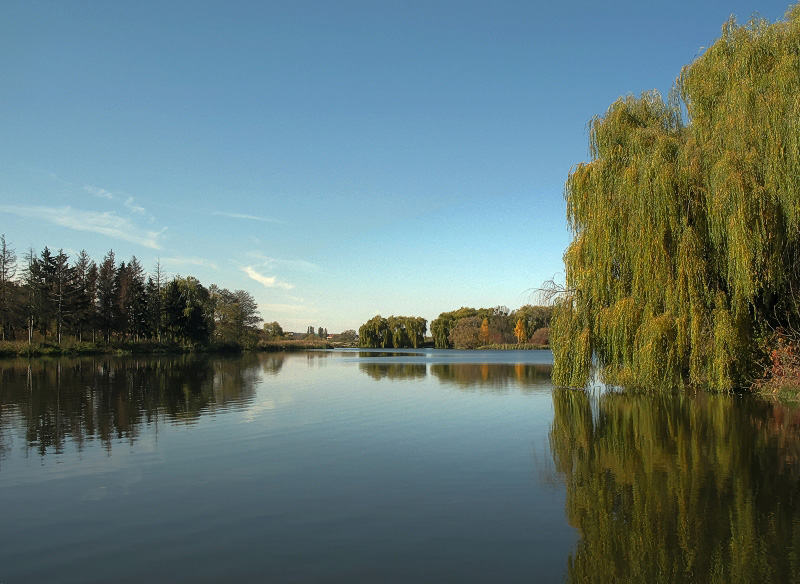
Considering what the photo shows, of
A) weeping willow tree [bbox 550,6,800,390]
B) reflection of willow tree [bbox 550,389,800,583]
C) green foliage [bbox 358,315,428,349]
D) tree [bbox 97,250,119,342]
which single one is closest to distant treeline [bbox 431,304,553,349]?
green foliage [bbox 358,315,428,349]

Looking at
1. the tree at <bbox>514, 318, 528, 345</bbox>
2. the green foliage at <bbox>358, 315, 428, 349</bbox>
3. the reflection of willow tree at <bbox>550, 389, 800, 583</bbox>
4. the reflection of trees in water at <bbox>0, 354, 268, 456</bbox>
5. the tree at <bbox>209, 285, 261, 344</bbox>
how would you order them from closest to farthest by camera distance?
the reflection of willow tree at <bbox>550, 389, 800, 583</bbox>, the reflection of trees in water at <bbox>0, 354, 268, 456</bbox>, the tree at <bbox>209, 285, 261, 344</bbox>, the tree at <bbox>514, 318, 528, 345</bbox>, the green foliage at <bbox>358, 315, 428, 349</bbox>

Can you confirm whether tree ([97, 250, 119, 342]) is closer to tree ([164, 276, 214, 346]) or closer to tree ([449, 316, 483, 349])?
tree ([164, 276, 214, 346])

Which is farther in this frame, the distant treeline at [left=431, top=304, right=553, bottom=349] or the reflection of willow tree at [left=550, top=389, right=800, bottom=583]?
the distant treeline at [left=431, top=304, right=553, bottom=349]

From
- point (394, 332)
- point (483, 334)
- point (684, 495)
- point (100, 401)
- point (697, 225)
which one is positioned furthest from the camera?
point (394, 332)

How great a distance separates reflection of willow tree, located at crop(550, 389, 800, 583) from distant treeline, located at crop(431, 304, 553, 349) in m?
74.6

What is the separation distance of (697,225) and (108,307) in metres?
54.8

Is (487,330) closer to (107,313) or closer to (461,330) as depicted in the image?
(461,330)

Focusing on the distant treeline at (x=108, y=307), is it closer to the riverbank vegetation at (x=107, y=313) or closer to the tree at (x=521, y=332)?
the riverbank vegetation at (x=107, y=313)

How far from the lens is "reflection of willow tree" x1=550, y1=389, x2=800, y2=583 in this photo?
566cm

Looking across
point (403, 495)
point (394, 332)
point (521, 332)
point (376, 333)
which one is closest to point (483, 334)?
point (521, 332)

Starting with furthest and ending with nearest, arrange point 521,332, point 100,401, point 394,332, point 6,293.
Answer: point 394,332 → point 521,332 → point 6,293 → point 100,401

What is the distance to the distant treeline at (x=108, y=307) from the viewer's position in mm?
47906

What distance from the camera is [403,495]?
8.15 m

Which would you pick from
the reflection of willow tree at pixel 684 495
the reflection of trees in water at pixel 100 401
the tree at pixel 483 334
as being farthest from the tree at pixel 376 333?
the reflection of willow tree at pixel 684 495
